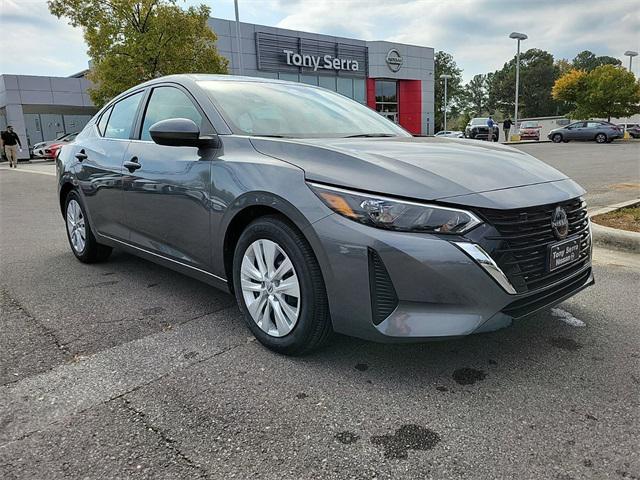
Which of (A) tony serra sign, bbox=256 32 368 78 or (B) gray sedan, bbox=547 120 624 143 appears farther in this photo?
(A) tony serra sign, bbox=256 32 368 78

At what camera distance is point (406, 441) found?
2.07 m

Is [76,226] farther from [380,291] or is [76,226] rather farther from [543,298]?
[543,298]

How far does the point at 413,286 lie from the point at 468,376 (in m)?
0.64

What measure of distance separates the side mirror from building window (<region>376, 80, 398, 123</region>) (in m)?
40.0

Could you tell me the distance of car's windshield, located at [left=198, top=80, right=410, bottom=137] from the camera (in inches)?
126

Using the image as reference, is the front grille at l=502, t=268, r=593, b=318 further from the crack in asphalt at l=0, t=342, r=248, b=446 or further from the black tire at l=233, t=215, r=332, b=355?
the crack in asphalt at l=0, t=342, r=248, b=446

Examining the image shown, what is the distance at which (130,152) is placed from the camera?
3.86 metres

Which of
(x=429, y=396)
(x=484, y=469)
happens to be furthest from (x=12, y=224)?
(x=484, y=469)

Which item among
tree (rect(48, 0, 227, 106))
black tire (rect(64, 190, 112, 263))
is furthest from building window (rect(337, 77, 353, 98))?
black tire (rect(64, 190, 112, 263))

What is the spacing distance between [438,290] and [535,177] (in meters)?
0.94

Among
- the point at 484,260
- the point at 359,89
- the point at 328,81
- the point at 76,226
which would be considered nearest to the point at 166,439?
the point at 484,260

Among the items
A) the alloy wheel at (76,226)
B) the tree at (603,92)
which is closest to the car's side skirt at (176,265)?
the alloy wheel at (76,226)

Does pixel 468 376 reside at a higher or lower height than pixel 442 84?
lower

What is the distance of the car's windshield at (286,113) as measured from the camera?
321 centimetres
